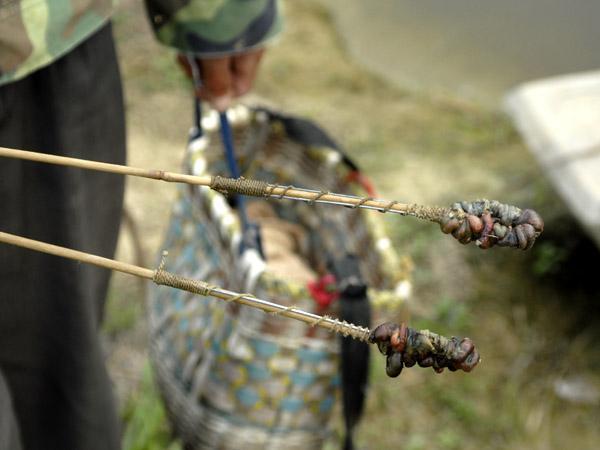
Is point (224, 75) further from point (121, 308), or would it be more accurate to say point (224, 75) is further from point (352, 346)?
point (121, 308)

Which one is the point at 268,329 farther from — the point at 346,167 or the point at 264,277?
the point at 346,167

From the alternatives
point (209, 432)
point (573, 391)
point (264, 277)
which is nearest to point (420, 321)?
point (573, 391)

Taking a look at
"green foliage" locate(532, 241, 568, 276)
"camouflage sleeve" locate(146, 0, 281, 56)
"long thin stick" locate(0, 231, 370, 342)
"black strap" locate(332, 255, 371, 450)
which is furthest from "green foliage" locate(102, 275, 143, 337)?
"long thin stick" locate(0, 231, 370, 342)

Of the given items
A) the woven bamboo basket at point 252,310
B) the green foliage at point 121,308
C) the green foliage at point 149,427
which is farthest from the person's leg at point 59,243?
the green foliage at point 121,308

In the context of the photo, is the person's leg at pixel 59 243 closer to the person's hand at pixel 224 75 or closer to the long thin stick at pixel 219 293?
the person's hand at pixel 224 75

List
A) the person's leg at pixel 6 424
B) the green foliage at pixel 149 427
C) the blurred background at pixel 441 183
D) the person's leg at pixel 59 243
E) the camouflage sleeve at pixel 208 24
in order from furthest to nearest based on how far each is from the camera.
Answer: the blurred background at pixel 441 183 → the green foliage at pixel 149 427 → the camouflage sleeve at pixel 208 24 → the person's leg at pixel 59 243 → the person's leg at pixel 6 424

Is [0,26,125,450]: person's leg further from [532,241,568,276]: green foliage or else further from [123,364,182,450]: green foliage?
[532,241,568,276]: green foliage

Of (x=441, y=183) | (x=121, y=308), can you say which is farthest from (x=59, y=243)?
(x=441, y=183)
